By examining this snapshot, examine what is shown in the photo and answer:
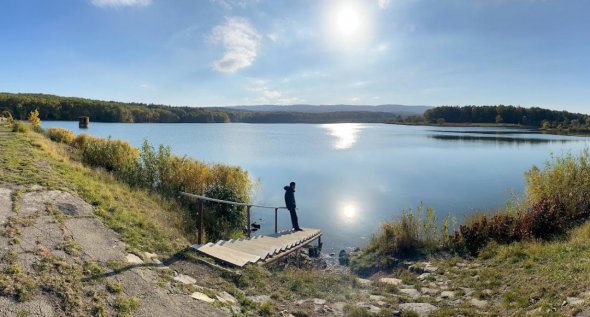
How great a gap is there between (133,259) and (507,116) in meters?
138

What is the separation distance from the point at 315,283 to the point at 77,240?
4.70 meters

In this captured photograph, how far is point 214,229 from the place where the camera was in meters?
12.5

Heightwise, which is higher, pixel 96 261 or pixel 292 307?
pixel 96 261

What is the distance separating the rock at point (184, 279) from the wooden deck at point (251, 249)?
107cm

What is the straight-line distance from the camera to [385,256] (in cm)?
1219

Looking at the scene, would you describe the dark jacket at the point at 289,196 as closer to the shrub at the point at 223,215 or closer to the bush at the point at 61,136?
the shrub at the point at 223,215

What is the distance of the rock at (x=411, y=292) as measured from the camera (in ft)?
25.8

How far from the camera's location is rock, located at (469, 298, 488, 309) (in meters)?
6.60

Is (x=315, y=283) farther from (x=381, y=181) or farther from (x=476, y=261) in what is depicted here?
(x=381, y=181)

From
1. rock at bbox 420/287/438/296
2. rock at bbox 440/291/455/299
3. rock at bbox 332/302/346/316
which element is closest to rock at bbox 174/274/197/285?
rock at bbox 332/302/346/316

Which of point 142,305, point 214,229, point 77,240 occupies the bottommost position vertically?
point 214,229

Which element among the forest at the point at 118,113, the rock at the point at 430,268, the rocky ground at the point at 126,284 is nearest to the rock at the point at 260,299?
the rocky ground at the point at 126,284

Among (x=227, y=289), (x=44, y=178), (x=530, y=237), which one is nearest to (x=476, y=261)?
(x=530, y=237)

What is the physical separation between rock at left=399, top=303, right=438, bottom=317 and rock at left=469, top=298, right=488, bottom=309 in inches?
25.6
